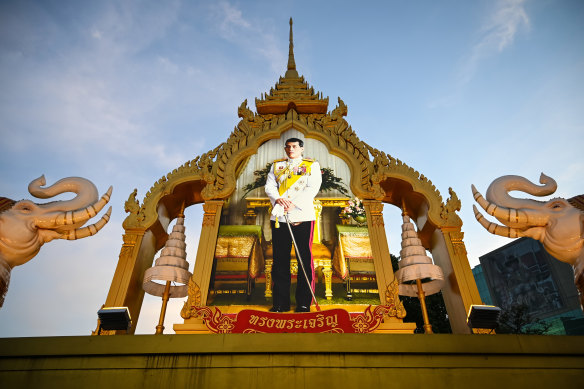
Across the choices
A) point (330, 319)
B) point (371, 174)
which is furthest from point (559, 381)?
point (371, 174)

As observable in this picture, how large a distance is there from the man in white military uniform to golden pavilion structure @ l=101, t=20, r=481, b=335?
17 cm

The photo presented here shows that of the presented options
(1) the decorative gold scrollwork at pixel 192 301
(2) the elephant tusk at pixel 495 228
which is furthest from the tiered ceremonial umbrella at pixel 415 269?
(1) the decorative gold scrollwork at pixel 192 301

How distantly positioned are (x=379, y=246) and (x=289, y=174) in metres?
2.21

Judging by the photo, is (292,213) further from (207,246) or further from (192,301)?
(192,301)

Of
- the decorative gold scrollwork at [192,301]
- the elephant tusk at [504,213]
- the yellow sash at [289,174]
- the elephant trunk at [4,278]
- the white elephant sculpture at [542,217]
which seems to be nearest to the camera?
the elephant trunk at [4,278]

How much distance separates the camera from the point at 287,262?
259 inches

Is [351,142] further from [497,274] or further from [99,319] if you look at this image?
[497,274]

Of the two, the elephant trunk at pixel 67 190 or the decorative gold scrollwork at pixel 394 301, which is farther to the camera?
the decorative gold scrollwork at pixel 394 301

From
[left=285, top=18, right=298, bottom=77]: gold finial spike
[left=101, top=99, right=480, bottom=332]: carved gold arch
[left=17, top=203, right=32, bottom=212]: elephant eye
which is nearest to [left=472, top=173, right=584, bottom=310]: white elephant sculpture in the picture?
[left=101, top=99, right=480, bottom=332]: carved gold arch

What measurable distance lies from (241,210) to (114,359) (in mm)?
3486

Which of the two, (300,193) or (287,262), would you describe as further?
(300,193)

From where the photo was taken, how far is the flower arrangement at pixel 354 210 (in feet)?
23.4

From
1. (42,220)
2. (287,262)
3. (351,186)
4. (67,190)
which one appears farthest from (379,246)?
(42,220)

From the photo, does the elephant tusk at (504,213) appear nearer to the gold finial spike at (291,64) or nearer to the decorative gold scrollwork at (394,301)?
the decorative gold scrollwork at (394,301)
